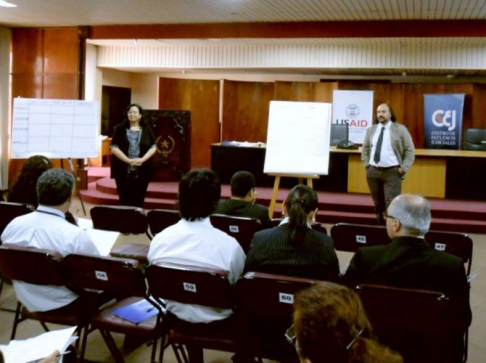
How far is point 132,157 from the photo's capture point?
559 cm

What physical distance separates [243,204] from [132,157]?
212 cm

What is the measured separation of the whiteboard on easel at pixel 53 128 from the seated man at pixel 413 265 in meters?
5.09

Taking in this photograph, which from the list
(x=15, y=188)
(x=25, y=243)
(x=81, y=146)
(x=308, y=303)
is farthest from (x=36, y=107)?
(x=308, y=303)

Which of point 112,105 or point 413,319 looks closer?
point 413,319

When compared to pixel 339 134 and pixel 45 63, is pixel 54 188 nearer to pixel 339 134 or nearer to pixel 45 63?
pixel 45 63

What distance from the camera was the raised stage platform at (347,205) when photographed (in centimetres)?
711

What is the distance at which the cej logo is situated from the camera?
10484 mm

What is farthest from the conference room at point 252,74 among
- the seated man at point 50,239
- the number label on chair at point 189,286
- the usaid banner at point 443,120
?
the number label on chair at point 189,286

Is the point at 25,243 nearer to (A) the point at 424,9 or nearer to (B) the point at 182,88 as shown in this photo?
(A) the point at 424,9

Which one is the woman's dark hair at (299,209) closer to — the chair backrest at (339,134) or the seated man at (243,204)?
the seated man at (243,204)

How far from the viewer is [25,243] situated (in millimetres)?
2701

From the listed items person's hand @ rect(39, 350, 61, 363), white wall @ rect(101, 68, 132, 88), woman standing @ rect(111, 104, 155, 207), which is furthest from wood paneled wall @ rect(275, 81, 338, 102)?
person's hand @ rect(39, 350, 61, 363)

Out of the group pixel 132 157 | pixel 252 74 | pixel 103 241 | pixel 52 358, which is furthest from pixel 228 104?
pixel 52 358

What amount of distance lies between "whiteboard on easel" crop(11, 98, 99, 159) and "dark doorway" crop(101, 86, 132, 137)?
5163mm
